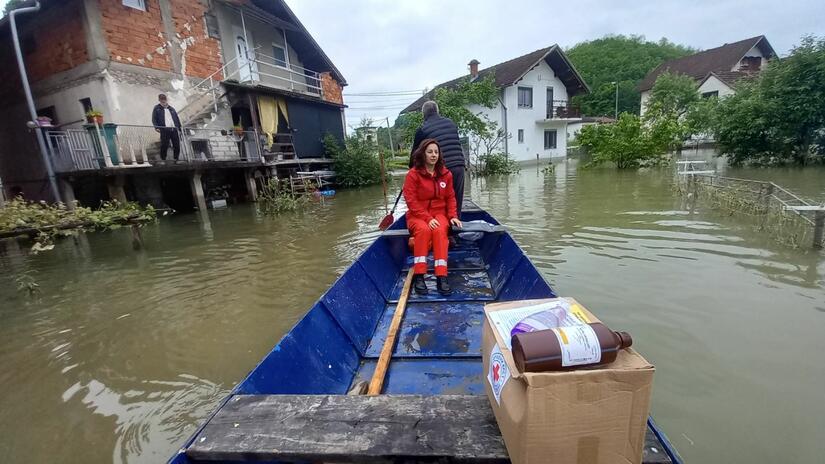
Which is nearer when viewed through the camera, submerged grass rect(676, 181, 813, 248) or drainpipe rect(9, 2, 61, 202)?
submerged grass rect(676, 181, 813, 248)

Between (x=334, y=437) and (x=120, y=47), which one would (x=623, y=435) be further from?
(x=120, y=47)

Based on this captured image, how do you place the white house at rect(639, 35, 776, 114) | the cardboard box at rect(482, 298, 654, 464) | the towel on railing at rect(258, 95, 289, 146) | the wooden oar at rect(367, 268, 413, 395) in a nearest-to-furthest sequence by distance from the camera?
the cardboard box at rect(482, 298, 654, 464), the wooden oar at rect(367, 268, 413, 395), the towel on railing at rect(258, 95, 289, 146), the white house at rect(639, 35, 776, 114)

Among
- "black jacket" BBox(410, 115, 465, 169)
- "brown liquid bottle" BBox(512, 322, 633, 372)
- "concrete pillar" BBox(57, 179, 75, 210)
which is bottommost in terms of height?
"brown liquid bottle" BBox(512, 322, 633, 372)

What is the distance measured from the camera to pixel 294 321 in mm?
3867

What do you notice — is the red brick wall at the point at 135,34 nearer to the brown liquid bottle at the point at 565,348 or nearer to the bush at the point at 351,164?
the bush at the point at 351,164

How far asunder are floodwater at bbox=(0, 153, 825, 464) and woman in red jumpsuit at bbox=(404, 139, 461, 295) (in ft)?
4.84

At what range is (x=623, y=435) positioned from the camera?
3.36 feet

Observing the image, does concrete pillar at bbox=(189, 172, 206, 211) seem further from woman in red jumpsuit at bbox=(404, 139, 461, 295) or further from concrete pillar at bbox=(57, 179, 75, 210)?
woman in red jumpsuit at bbox=(404, 139, 461, 295)

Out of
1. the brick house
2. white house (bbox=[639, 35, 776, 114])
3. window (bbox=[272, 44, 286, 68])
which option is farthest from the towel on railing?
white house (bbox=[639, 35, 776, 114])

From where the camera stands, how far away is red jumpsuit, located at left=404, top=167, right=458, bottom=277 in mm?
3615

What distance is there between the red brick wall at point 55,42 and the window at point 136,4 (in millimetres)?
1175

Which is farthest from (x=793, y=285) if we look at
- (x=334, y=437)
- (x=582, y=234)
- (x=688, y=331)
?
(x=334, y=437)

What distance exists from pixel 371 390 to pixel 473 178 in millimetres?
17919

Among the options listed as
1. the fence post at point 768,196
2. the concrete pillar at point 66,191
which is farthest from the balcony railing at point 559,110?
the concrete pillar at point 66,191
